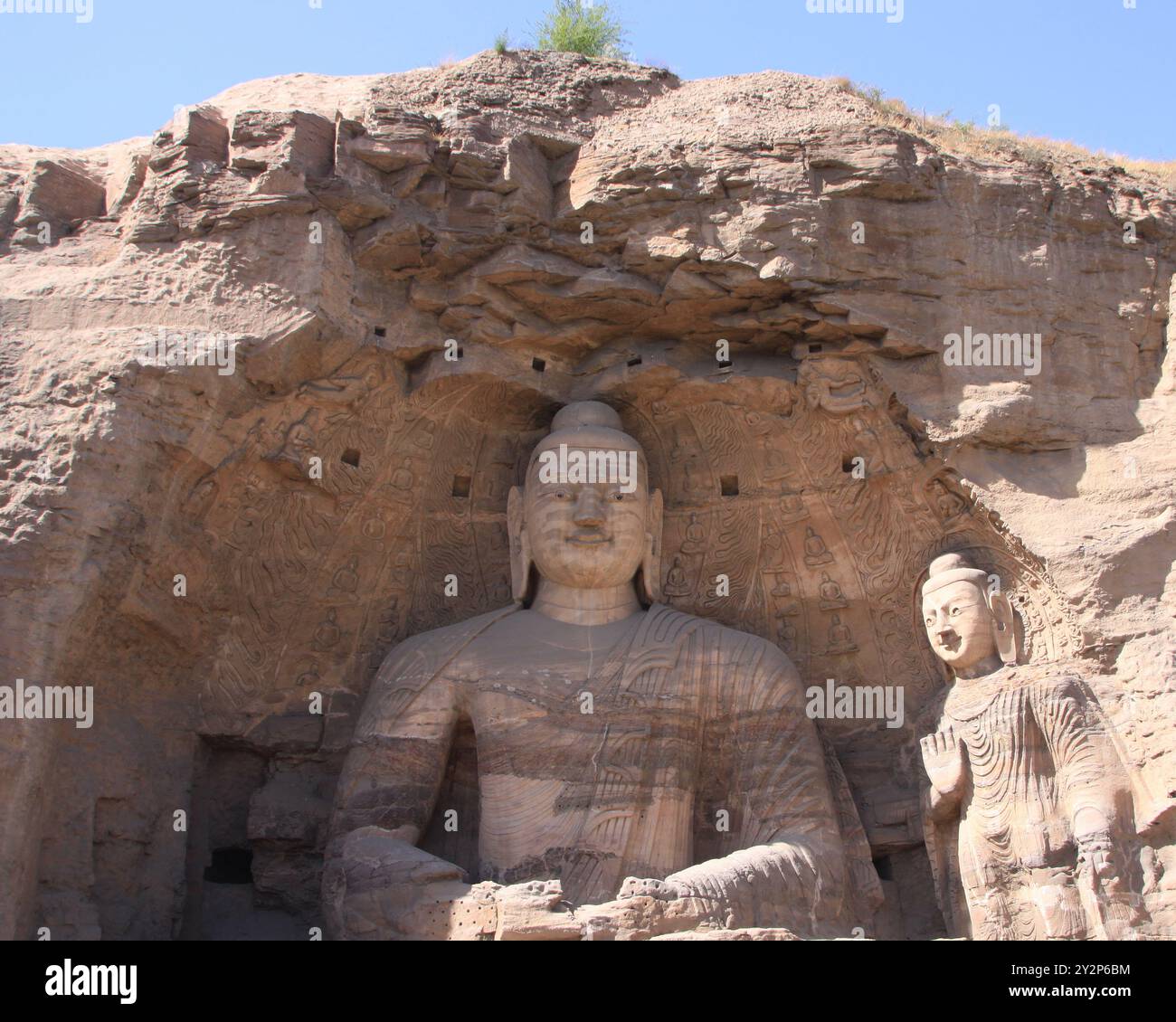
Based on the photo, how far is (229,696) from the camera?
8.89 metres

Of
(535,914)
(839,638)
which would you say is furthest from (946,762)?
(535,914)

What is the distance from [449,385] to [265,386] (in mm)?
1139

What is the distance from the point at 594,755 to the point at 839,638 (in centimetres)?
174

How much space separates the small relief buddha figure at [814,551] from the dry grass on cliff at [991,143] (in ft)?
7.74

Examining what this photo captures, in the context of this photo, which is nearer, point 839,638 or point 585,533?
point 585,533

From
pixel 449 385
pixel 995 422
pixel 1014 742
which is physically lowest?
pixel 1014 742

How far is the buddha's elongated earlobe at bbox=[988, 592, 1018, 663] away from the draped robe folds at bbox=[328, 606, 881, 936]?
109cm

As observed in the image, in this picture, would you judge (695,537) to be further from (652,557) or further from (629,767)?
(629,767)

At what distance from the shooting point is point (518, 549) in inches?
368

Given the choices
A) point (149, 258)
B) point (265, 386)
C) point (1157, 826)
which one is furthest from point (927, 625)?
point (149, 258)

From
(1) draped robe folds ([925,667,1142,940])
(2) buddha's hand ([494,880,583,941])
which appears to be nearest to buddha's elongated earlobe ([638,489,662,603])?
(1) draped robe folds ([925,667,1142,940])

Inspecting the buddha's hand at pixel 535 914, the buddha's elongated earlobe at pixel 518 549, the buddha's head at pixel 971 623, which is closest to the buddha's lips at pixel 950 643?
the buddha's head at pixel 971 623
